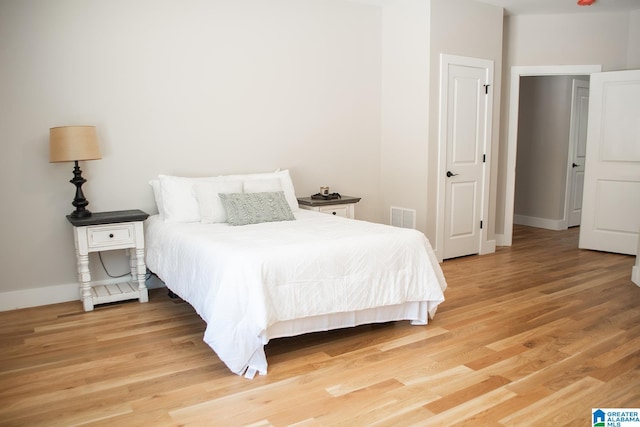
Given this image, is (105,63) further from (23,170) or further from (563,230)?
(563,230)

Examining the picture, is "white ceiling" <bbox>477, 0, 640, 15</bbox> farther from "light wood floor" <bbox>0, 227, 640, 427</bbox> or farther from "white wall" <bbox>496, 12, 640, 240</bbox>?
"light wood floor" <bbox>0, 227, 640, 427</bbox>

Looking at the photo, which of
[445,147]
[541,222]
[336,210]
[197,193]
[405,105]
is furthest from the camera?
[541,222]

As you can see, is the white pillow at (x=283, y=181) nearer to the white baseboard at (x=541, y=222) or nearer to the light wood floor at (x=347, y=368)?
the light wood floor at (x=347, y=368)

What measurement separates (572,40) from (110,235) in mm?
5256

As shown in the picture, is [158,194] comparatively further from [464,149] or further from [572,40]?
[572,40]

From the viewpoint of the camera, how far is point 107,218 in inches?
145

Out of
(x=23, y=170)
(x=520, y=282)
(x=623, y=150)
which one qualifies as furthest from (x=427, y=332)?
(x=623, y=150)

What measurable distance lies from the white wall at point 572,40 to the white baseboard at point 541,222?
88.2 inches

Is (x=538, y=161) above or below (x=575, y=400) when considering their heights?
above

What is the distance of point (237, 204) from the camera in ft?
12.8

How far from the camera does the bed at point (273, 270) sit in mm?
2660

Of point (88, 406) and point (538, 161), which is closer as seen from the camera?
point (88, 406)

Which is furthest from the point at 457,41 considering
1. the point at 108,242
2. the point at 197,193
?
the point at 108,242

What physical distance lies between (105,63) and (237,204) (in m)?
1.57
